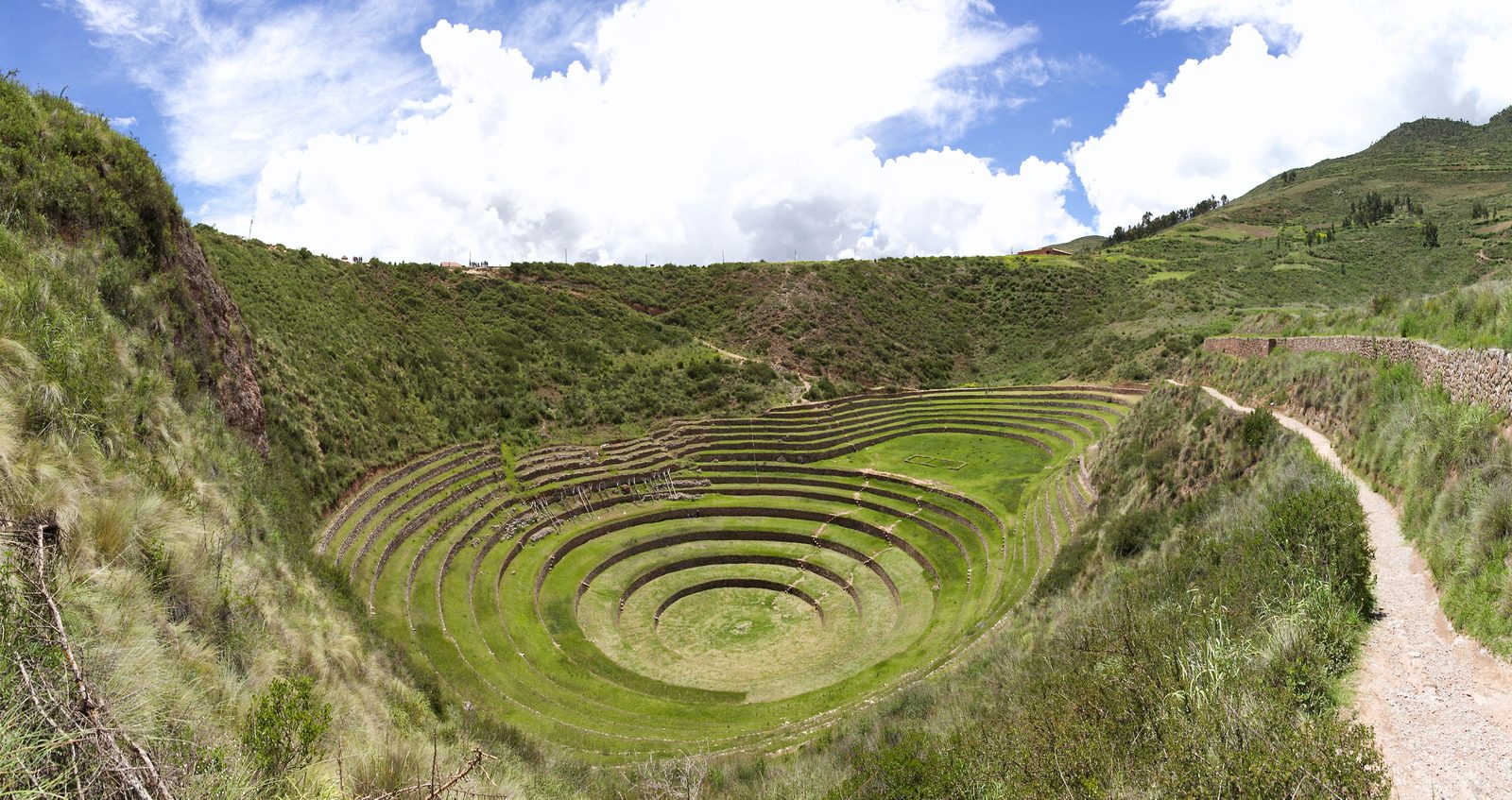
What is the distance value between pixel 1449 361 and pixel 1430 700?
8191mm

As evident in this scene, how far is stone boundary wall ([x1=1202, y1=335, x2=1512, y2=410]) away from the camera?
9.77 metres

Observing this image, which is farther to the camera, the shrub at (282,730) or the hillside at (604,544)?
the hillside at (604,544)

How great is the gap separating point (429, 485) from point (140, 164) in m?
13.2

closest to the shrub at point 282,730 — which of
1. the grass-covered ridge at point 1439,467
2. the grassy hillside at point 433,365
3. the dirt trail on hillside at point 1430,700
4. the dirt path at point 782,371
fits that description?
the dirt trail on hillside at point 1430,700

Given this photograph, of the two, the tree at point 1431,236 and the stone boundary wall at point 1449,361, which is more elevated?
the tree at point 1431,236

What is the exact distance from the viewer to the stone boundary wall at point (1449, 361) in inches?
385

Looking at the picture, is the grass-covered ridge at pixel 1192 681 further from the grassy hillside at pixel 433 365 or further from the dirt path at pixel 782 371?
the dirt path at pixel 782 371

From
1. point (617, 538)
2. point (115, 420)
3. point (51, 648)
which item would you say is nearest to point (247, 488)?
point (115, 420)

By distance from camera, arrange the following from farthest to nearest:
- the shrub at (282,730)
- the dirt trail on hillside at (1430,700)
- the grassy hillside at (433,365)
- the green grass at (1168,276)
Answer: the green grass at (1168,276) < the grassy hillside at (433,365) < the dirt trail on hillside at (1430,700) < the shrub at (282,730)

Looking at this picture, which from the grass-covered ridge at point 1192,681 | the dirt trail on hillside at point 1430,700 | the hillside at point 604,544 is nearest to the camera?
the dirt trail on hillside at point 1430,700

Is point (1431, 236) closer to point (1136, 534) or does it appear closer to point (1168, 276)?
point (1168, 276)

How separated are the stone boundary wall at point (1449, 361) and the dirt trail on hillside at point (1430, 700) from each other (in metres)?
3.27

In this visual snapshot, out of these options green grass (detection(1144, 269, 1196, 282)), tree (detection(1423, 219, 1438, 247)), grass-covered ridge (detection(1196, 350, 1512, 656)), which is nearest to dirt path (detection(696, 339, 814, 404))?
grass-covered ridge (detection(1196, 350, 1512, 656))

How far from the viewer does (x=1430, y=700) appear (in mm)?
6539
